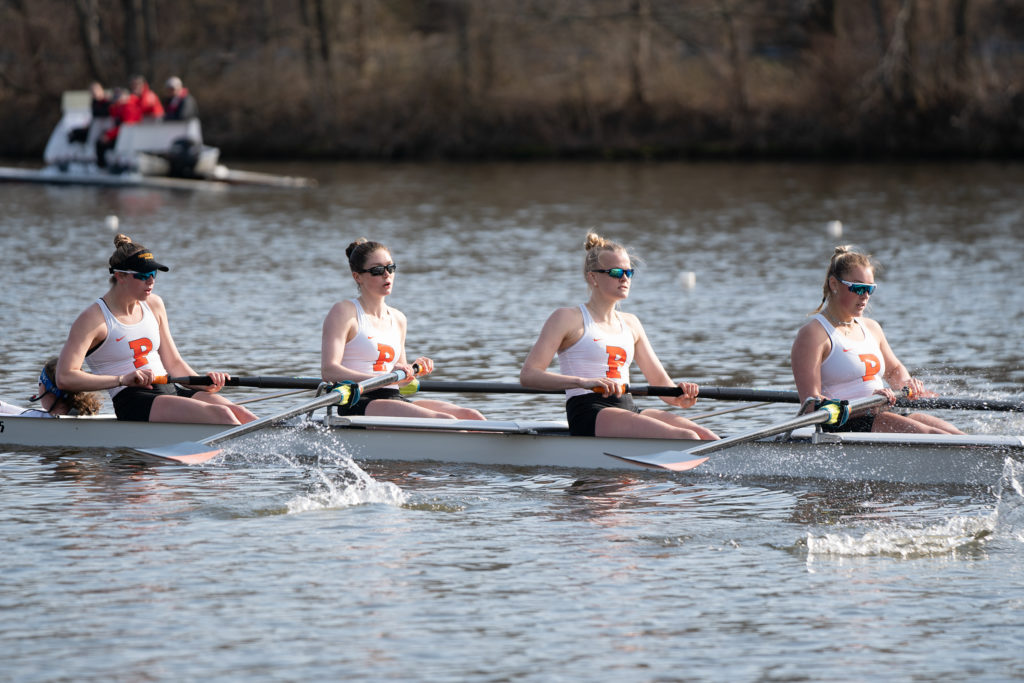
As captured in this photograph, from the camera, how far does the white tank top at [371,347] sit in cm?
870

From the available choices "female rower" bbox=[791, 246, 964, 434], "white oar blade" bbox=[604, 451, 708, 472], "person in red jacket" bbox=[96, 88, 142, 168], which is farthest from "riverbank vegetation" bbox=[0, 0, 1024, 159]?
"white oar blade" bbox=[604, 451, 708, 472]

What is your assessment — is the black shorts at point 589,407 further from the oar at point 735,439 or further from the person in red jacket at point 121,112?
the person in red jacket at point 121,112

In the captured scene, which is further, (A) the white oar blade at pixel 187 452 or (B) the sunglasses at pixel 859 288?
(A) the white oar blade at pixel 187 452

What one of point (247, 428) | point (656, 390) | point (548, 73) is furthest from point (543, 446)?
point (548, 73)

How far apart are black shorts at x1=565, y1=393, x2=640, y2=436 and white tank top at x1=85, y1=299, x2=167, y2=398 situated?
7.61 feet

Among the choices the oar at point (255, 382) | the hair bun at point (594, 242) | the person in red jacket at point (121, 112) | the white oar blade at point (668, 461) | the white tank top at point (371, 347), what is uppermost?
the person in red jacket at point (121, 112)

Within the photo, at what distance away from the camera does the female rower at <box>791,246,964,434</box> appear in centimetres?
784

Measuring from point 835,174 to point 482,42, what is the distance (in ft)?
29.1

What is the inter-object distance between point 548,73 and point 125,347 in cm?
2596

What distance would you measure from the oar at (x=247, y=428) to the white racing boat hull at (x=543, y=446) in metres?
0.18

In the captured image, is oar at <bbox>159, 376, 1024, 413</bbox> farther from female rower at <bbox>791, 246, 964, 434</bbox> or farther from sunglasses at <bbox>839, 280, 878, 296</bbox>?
sunglasses at <bbox>839, 280, 878, 296</bbox>

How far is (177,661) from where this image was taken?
18.2 ft

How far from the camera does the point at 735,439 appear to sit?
799 centimetres

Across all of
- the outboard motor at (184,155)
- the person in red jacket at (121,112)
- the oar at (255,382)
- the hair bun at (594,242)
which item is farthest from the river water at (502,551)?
the outboard motor at (184,155)
